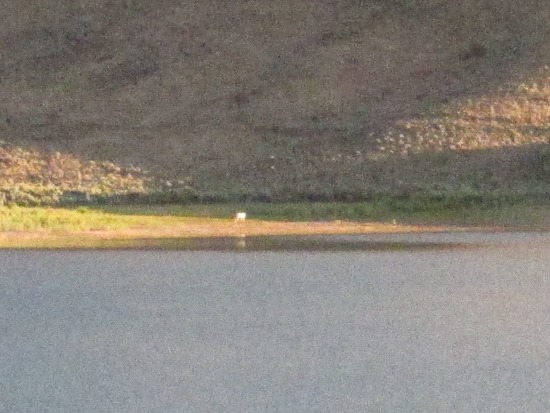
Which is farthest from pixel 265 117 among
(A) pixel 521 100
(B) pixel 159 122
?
(A) pixel 521 100

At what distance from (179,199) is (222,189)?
2199 mm

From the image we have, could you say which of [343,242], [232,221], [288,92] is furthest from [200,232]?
[288,92]

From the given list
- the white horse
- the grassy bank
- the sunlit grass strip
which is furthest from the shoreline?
the sunlit grass strip

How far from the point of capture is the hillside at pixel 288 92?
1287 inches

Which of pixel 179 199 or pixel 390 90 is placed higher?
pixel 390 90

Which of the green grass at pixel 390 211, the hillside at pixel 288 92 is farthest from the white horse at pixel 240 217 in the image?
the hillside at pixel 288 92

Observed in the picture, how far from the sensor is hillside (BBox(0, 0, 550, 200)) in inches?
1287

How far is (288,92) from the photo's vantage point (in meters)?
38.1

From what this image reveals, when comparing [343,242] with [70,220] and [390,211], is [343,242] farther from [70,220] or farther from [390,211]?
[390,211]

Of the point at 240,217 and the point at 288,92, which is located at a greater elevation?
the point at 288,92

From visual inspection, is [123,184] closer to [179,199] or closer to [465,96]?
[179,199]

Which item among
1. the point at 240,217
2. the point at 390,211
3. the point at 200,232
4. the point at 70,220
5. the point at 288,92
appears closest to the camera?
the point at 200,232

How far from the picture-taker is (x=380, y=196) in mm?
28828

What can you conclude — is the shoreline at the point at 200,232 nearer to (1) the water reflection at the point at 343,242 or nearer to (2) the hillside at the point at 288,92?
(1) the water reflection at the point at 343,242
